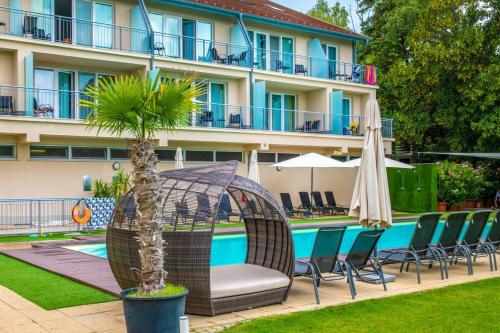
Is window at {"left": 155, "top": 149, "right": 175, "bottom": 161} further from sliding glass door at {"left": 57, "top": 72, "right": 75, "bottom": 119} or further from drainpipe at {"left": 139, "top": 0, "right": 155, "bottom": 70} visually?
sliding glass door at {"left": 57, "top": 72, "right": 75, "bottom": 119}

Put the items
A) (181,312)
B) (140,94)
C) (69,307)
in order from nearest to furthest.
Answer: (181,312), (140,94), (69,307)

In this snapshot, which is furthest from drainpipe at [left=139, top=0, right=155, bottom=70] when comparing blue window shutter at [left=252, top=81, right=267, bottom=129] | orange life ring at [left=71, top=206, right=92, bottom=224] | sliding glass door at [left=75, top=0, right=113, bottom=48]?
orange life ring at [left=71, top=206, right=92, bottom=224]

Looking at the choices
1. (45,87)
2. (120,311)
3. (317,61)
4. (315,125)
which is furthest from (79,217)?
(317,61)

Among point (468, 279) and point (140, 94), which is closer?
point (140, 94)

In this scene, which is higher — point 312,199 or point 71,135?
point 71,135

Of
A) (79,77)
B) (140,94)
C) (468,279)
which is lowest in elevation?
(468,279)

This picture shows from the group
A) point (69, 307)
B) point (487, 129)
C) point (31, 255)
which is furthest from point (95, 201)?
point (487, 129)

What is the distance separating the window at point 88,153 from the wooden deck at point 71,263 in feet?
23.9

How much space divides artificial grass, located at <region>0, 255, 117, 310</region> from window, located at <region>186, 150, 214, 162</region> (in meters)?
13.4

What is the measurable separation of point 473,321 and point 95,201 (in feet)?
42.6

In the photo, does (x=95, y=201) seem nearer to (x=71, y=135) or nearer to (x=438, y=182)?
(x=71, y=135)

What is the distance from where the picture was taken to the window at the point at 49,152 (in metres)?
20.2

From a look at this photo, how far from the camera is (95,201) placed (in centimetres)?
1764

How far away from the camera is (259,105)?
25.4 metres
